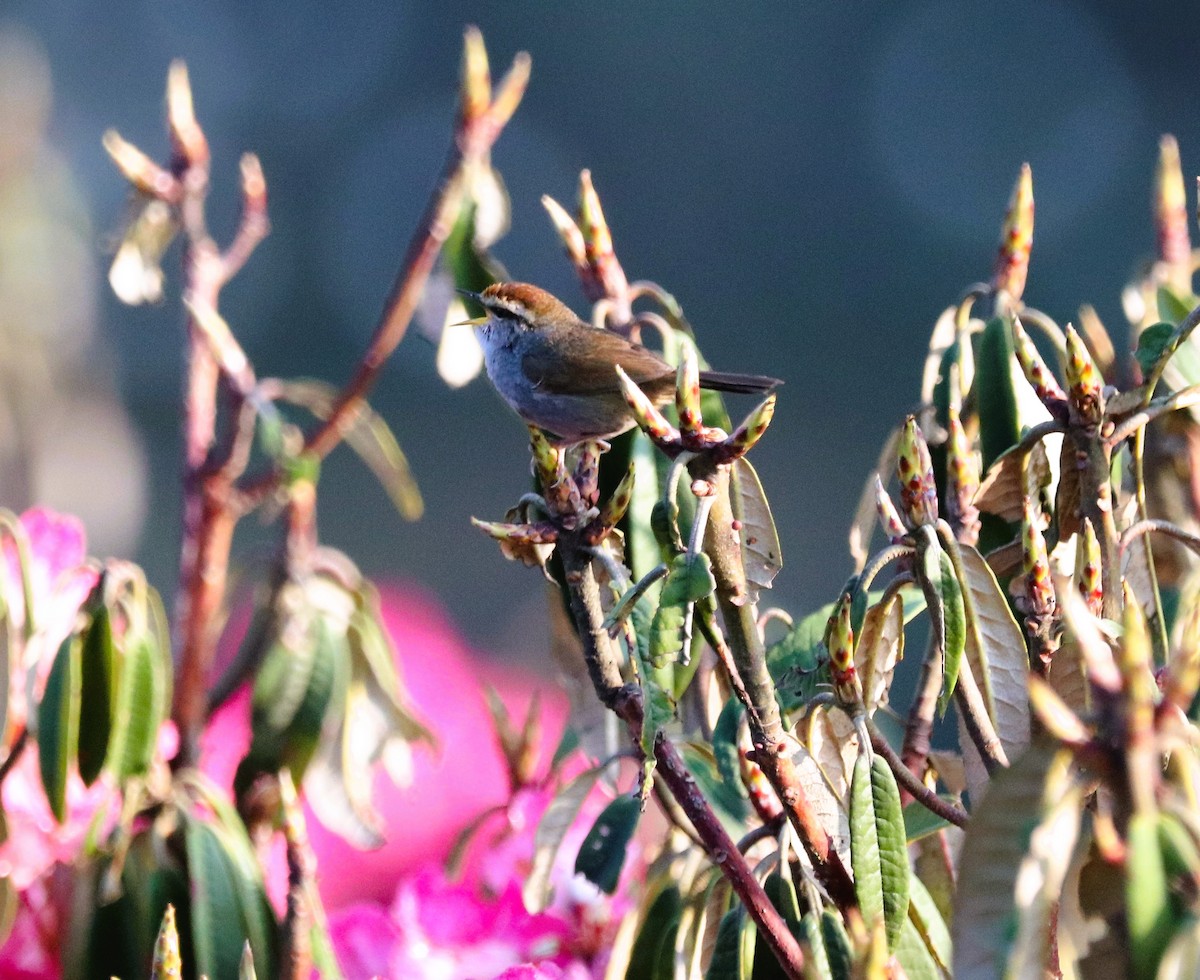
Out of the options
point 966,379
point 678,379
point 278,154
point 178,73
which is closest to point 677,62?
point 278,154

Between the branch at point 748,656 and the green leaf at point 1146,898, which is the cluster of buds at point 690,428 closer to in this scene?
the branch at point 748,656

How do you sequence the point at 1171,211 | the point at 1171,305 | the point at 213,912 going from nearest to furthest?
the point at 213,912 → the point at 1171,305 → the point at 1171,211

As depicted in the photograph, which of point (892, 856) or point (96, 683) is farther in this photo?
point (96, 683)

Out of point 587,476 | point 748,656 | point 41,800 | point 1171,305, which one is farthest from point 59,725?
point 1171,305

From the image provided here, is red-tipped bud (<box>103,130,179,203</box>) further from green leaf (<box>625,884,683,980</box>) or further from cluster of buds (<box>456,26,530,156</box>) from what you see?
green leaf (<box>625,884,683,980</box>)

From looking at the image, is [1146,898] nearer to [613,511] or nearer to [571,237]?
[613,511]

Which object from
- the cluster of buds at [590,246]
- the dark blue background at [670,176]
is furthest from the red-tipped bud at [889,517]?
the dark blue background at [670,176]

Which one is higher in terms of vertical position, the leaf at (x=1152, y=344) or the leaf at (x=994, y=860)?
the leaf at (x=1152, y=344)
